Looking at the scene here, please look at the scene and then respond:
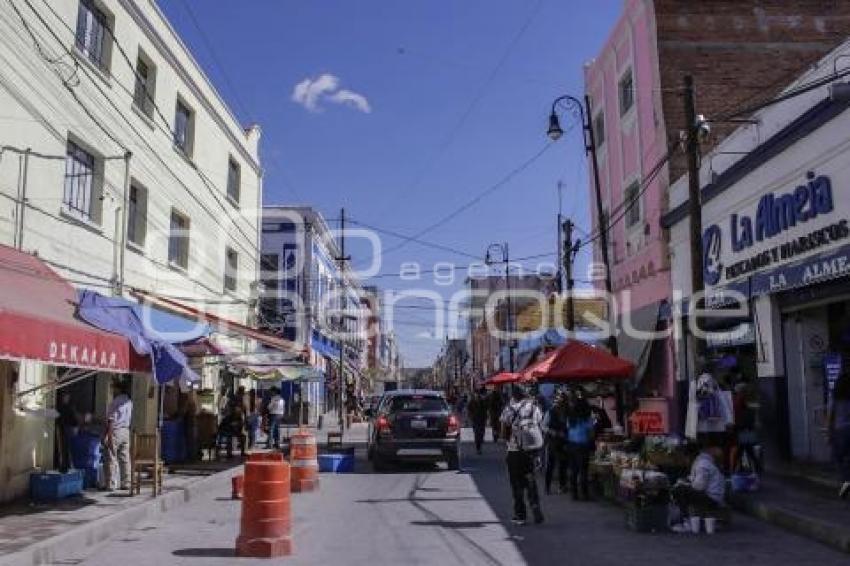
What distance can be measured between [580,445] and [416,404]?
18.4 ft

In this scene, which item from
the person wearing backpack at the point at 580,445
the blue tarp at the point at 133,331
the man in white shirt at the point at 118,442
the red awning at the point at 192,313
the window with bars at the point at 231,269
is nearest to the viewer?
the blue tarp at the point at 133,331

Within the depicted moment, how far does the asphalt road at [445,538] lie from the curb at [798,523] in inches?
5.1

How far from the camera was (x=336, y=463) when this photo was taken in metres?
18.1

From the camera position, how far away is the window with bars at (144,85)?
17.9 m

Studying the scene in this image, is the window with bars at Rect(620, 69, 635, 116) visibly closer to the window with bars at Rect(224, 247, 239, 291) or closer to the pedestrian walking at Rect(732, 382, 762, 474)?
the pedestrian walking at Rect(732, 382, 762, 474)

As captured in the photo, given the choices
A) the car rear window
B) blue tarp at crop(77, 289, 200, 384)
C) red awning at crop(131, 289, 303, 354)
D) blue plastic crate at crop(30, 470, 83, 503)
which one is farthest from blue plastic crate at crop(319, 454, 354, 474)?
blue plastic crate at crop(30, 470, 83, 503)

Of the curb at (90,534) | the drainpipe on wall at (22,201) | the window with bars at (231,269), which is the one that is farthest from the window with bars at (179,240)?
the curb at (90,534)

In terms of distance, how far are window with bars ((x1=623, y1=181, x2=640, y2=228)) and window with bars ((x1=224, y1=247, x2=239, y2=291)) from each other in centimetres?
1165

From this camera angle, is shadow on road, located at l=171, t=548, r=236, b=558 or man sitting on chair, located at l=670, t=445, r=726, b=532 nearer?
shadow on road, located at l=171, t=548, r=236, b=558

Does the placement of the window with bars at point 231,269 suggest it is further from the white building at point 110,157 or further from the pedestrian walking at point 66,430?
the pedestrian walking at point 66,430

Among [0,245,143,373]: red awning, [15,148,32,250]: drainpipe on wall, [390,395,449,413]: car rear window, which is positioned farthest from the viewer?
[390,395,449,413]: car rear window

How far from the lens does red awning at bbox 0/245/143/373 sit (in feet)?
28.0

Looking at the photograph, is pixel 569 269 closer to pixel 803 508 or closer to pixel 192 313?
pixel 192 313

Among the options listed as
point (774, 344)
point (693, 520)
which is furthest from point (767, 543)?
point (774, 344)
